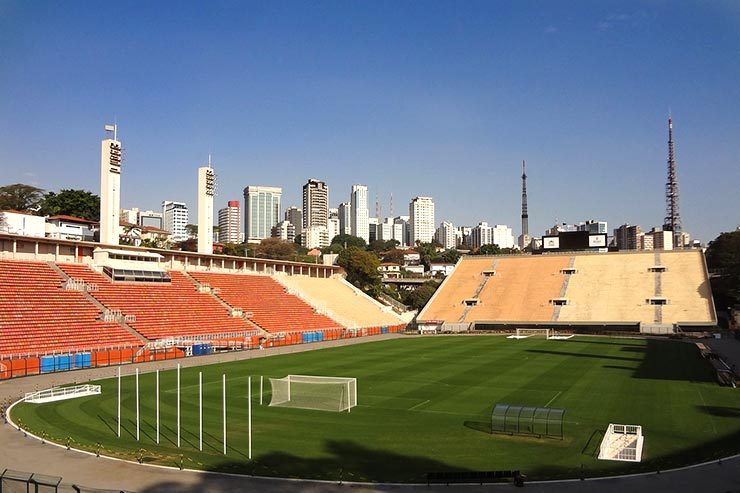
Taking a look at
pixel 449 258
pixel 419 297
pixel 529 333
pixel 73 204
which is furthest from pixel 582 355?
pixel 449 258

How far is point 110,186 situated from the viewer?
6219cm

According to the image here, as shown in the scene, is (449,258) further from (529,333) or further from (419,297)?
(529,333)

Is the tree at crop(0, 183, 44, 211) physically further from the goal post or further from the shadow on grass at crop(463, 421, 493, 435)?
the shadow on grass at crop(463, 421, 493, 435)

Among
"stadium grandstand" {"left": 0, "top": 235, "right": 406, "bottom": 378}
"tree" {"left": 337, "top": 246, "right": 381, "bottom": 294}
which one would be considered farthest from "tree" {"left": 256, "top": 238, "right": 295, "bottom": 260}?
"stadium grandstand" {"left": 0, "top": 235, "right": 406, "bottom": 378}

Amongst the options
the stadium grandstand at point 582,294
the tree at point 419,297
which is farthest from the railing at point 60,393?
the tree at point 419,297

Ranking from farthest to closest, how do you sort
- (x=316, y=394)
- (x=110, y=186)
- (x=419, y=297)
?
1. (x=419, y=297)
2. (x=110, y=186)
3. (x=316, y=394)

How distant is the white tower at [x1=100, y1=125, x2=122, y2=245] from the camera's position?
61750mm

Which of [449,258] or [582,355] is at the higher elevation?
[449,258]

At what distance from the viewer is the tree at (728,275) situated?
89812mm

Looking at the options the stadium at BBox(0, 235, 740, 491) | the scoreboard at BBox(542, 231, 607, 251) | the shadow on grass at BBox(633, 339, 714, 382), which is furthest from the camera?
the scoreboard at BBox(542, 231, 607, 251)

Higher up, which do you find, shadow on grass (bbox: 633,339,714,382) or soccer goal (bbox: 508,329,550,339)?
shadow on grass (bbox: 633,339,714,382)

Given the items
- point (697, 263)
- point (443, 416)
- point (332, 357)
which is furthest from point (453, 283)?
point (443, 416)

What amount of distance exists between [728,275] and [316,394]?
278 feet

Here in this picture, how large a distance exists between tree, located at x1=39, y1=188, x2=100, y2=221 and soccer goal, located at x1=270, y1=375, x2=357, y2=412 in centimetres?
8413
